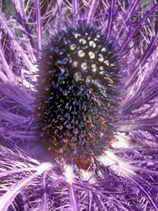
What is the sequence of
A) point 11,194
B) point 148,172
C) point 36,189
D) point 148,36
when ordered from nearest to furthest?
1. point 11,194
2. point 36,189
3. point 148,172
4. point 148,36

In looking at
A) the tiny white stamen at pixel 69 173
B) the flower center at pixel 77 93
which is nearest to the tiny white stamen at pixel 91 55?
the flower center at pixel 77 93

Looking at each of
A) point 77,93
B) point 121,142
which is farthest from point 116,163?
point 77,93

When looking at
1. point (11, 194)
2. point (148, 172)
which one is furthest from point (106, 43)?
point (11, 194)

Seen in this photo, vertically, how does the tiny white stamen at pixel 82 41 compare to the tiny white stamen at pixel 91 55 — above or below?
above

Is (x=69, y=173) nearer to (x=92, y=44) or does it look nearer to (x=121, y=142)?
(x=121, y=142)

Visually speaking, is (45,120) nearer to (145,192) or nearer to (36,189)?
(36,189)

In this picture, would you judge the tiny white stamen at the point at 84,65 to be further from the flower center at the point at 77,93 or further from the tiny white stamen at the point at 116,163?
the tiny white stamen at the point at 116,163

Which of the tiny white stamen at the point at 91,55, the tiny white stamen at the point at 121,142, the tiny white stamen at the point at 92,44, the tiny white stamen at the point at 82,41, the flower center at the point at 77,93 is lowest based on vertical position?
the tiny white stamen at the point at 121,142
